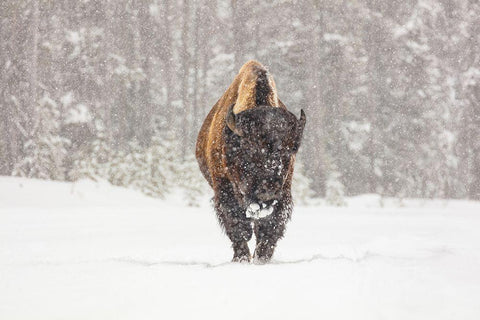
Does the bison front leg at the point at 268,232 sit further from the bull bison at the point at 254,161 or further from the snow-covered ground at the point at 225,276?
the snow-covered ground at the point at 225,276

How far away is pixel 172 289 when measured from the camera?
3697 millimetres

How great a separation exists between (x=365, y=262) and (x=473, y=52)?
56.9ft

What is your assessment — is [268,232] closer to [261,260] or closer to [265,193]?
[261,260]

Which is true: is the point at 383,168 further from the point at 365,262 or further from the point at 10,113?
the point at 365,262

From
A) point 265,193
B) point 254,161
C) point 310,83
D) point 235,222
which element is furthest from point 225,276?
point 310,83

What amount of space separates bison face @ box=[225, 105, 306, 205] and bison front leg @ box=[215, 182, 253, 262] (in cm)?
60

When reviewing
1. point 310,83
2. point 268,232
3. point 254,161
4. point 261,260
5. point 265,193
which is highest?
point 254,161

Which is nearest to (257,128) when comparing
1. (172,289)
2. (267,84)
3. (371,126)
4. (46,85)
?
(267,84)

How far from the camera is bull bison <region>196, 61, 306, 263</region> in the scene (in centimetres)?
444

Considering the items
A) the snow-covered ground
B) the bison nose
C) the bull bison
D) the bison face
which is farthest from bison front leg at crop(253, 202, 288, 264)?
the bison nose

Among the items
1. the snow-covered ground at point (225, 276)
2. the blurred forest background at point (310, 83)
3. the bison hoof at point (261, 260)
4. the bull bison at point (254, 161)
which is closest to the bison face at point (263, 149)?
the bull bison at point (254, 161)

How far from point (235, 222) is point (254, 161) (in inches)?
37.5

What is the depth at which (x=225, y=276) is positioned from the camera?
414 cm

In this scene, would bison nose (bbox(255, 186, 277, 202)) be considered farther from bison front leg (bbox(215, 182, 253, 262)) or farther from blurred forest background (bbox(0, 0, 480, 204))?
blurred forest background (bbox(0, 0, 480, 204))
